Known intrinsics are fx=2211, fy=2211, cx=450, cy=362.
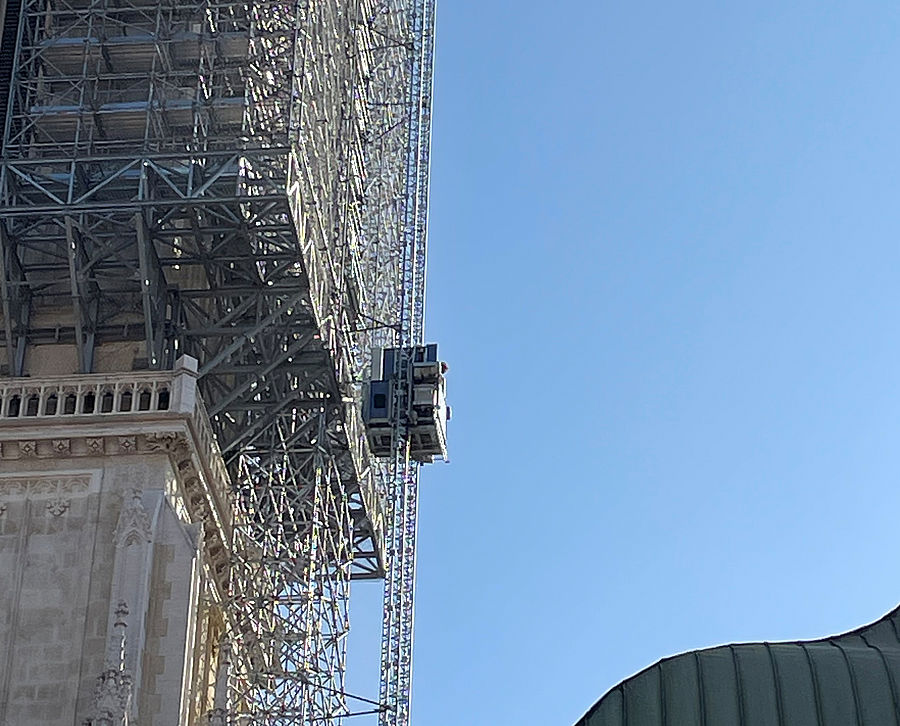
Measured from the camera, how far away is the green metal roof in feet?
123

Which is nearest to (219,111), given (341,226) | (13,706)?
(341,226)

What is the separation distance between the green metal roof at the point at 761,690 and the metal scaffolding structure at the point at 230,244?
15794 mm

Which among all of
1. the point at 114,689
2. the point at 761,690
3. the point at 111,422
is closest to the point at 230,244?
the point at 111,422

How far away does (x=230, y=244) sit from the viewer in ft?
Result: 169

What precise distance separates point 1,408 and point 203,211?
21.4 ft

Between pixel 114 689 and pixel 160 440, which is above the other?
pixel 160 440

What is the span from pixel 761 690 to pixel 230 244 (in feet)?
62.6

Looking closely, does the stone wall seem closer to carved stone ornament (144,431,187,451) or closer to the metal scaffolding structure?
carved stone ornament (144,431,187,451)

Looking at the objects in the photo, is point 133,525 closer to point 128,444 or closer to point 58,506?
point 58,506

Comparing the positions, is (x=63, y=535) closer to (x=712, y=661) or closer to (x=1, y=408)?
(x=1, y=408)

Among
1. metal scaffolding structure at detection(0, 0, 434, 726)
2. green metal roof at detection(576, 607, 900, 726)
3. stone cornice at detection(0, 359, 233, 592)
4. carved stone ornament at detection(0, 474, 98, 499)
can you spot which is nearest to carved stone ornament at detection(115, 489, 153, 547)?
carved stone ornament at detection(0, 474, 98, 499)

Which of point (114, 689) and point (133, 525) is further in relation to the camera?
point (133, 525)

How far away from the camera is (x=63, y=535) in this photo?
46.4 m

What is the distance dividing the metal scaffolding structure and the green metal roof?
15.8 metres
